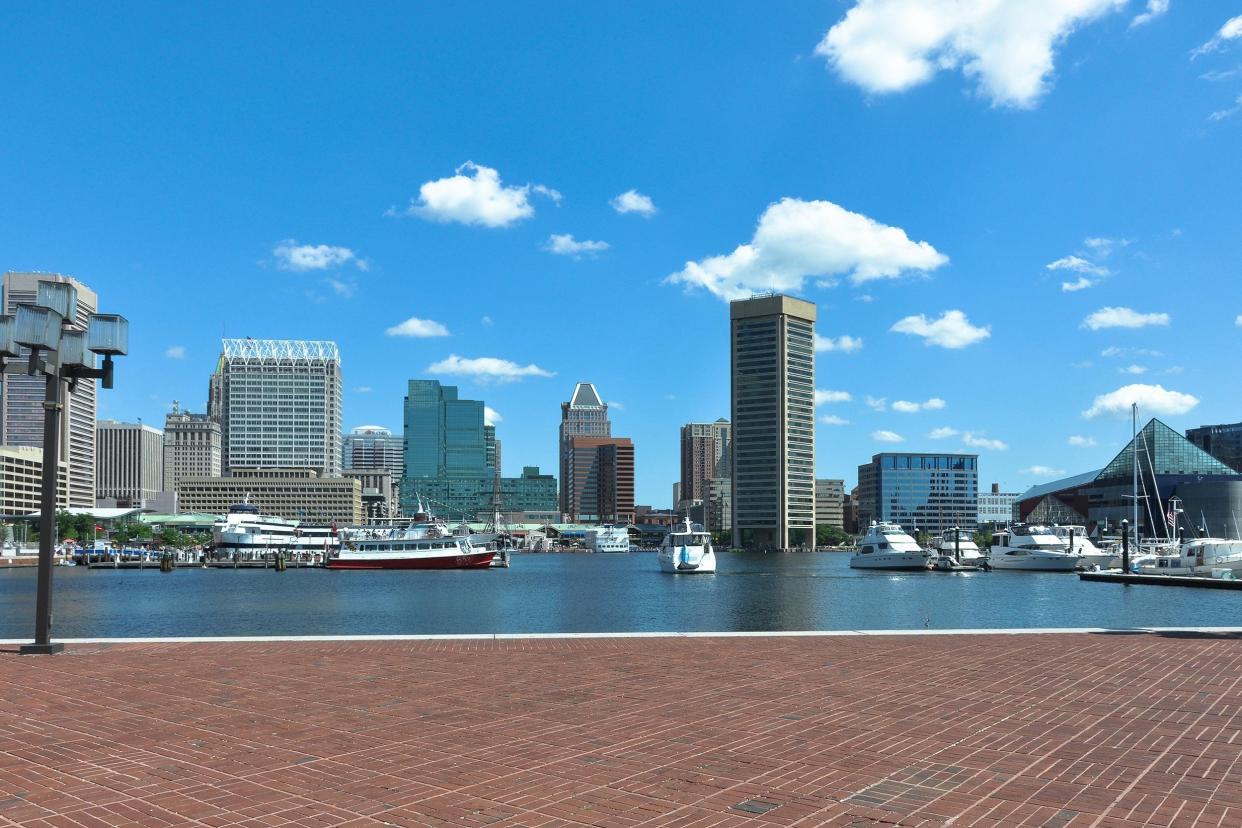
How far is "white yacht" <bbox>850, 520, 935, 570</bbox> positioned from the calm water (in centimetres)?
1778

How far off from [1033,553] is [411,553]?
7483 cm

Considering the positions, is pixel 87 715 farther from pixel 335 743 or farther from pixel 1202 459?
pixel 1202 459

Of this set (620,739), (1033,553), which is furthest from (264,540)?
(620,739)

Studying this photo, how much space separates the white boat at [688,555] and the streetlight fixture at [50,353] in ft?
288

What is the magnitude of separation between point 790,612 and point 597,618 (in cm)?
1143

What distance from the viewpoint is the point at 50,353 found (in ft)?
54.0

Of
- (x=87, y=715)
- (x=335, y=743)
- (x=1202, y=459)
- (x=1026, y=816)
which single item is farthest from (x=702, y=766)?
(x=1202, y=459)

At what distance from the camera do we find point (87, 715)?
34.5 feet

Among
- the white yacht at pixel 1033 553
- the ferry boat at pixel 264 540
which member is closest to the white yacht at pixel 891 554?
the white yacht at pixel 1033 553

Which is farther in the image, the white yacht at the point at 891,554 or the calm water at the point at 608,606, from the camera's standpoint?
the white yacht at the point at 891,554

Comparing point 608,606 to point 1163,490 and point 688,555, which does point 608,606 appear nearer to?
point 688,555

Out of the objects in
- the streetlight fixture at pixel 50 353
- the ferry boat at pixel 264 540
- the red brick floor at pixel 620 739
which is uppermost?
the streetlight fixture at pixel 50 353

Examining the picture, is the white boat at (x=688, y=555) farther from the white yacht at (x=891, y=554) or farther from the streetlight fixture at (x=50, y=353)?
the streetlight fixture at (x=50, y=353)

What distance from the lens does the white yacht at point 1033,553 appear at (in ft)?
342
